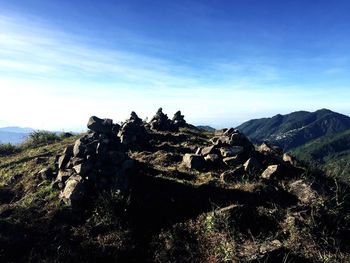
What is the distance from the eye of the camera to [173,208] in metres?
13.9

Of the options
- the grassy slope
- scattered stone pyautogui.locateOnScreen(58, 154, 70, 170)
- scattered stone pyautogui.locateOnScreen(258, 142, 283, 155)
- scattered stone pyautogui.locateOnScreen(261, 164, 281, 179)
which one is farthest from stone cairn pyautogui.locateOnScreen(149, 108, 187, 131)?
scattered stone pyautogui.locateOnScreen(261, 164, 281, 179)

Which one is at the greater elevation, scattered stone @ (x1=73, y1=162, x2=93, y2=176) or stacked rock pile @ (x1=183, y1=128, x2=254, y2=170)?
stacked rock pile @ (x1=183, y1=128, x2=254, y2=170)

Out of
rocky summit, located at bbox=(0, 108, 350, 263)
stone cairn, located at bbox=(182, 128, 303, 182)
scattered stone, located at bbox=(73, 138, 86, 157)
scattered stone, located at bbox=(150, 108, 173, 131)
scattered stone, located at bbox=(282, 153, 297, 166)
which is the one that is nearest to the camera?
rocky summit, located at bbox=(0, 108, 350, 263)

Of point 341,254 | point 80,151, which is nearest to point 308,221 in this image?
point 341,254

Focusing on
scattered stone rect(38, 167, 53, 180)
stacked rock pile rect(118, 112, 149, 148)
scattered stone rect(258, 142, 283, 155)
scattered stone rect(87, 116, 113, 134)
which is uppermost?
scattered stone rect(87, 116, 113, 134)

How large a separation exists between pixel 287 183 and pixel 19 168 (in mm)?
15157

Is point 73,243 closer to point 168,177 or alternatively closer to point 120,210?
point 120,210

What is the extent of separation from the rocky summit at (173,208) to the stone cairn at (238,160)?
0.17 ft

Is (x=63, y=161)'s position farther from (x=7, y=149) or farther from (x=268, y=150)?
(x=7, y=149)

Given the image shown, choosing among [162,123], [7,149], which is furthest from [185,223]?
[7,149]

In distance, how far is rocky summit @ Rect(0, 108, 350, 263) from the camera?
11.5 meters

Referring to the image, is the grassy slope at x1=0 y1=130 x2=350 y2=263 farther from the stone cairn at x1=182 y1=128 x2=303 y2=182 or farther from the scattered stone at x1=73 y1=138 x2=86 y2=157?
the scattered stone at x1=73 y1=138 x2=86 y2=157

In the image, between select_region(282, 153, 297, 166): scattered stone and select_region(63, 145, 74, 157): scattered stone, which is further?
select_region(282, 153, 297, 166): scattered stone

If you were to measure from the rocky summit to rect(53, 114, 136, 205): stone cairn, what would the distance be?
1.8 inches
